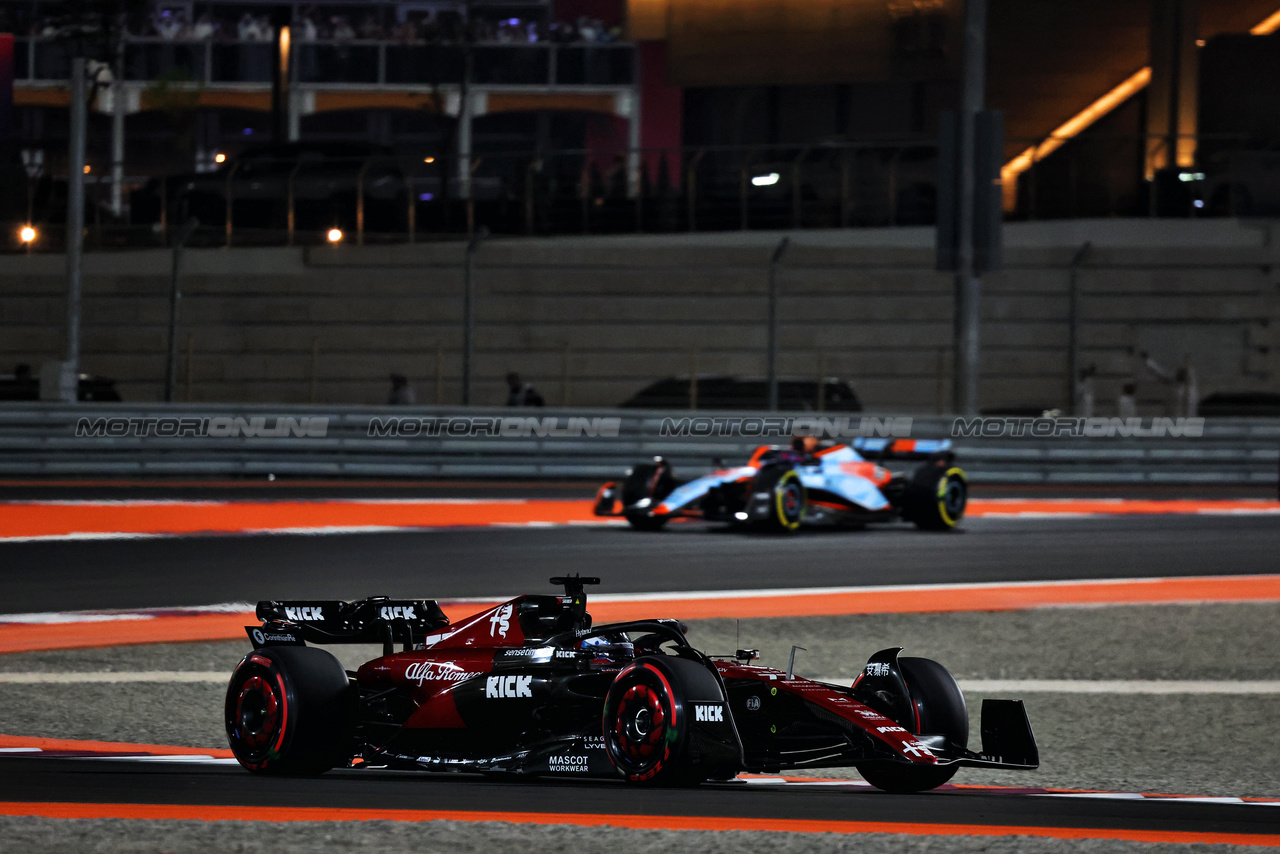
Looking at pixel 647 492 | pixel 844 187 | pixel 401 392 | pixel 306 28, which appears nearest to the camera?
pixel 647 492

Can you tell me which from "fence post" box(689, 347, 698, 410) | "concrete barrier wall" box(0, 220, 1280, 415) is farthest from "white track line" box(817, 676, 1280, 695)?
"concrete barrier wall" box(0, 220, 1280, 415)

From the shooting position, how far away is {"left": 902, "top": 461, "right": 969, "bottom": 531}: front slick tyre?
50.5 feet

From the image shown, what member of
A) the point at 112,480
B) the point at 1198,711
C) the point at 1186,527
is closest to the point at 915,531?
the point at 1186,527

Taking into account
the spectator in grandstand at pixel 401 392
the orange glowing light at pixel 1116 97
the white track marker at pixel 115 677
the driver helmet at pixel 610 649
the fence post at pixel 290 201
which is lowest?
the white track marker at pixel 115 677

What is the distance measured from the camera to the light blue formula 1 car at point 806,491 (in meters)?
14.7

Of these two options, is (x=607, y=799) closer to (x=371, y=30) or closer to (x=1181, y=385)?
(x=1181, y=385)

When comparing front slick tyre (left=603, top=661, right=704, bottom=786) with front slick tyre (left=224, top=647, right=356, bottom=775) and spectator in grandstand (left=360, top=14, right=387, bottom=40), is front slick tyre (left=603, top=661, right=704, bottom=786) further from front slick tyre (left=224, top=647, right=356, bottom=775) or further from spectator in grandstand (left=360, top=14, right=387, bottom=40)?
spectator in grandstand (left=360, top=14, right=387, bottom=40)

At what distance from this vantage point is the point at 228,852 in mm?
4754

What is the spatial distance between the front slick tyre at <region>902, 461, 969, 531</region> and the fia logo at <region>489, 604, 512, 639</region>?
9.74 m

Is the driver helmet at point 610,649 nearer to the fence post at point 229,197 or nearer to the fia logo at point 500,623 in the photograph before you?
the fia logo at point 500,623

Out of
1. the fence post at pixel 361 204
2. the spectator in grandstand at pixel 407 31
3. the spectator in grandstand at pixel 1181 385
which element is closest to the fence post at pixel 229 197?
the fence post at pixel 361 204

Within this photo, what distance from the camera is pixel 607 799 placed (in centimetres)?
547

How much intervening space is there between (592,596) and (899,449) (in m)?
4.78

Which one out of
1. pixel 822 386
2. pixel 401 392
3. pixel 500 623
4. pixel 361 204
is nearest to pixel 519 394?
pixel 401 392
